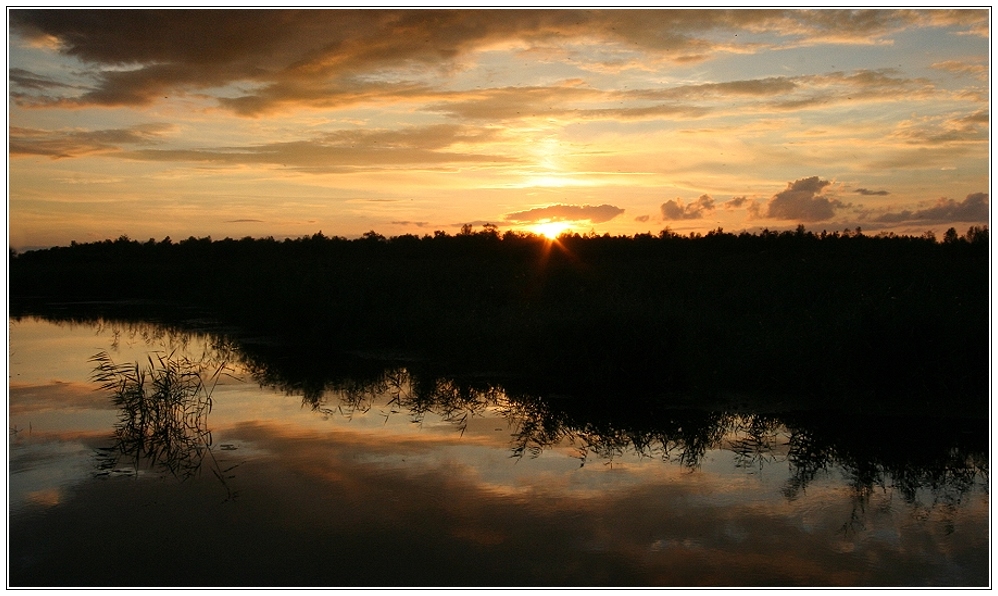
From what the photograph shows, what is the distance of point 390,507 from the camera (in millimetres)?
Answer: 5691

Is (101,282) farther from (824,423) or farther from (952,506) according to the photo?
(952,506)

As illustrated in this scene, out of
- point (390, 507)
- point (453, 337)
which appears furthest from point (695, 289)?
point (390, 507)

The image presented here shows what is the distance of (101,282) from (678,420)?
1076 inches

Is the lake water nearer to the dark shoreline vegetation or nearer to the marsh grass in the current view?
the marsh grass

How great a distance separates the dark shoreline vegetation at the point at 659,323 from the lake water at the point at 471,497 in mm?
988

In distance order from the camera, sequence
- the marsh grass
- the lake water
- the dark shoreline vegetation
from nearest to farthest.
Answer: the lake water → the marsh grass → the dark shoreline vegetation

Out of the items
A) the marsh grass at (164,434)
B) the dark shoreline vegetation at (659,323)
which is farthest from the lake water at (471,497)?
the dark shoreline vegetation at (659,323)

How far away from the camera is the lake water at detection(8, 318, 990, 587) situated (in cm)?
470

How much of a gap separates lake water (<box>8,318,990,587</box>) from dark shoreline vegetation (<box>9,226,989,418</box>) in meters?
0.99

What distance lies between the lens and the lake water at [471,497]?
470 cm

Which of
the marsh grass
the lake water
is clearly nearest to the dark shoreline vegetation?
the lake water

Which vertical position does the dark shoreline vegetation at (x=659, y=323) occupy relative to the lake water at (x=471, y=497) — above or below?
above

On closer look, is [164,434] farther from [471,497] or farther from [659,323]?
[659,323]

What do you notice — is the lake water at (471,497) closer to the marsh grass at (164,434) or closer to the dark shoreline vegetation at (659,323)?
the marsh grass at (164,434)
